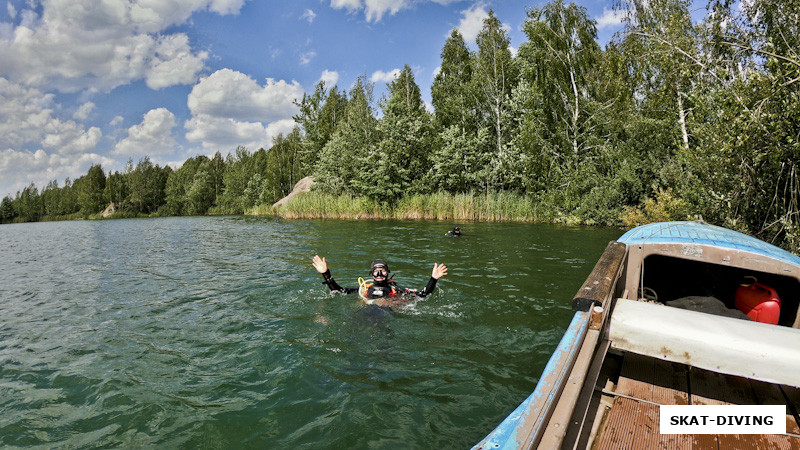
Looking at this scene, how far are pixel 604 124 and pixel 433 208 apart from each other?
11989 mm

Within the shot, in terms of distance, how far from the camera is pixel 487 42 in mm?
30016

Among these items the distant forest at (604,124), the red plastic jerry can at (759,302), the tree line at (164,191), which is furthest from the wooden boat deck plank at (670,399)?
the tree line at (164,191)

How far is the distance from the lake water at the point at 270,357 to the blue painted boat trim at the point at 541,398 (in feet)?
4.76

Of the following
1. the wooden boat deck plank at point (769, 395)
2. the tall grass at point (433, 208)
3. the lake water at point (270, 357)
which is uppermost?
the tall grass at point (433, 208)

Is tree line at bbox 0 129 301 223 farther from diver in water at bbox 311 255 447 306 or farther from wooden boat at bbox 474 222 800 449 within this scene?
wooden boat at bbox 474 222 800 449

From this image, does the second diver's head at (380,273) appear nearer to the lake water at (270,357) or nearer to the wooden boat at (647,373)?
the lake water at (270,357)

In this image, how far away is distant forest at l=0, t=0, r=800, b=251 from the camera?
8078 millimetres

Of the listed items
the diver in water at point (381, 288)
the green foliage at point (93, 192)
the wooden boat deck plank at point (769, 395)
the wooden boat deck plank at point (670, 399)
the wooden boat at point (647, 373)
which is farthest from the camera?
the green foliage at point (93, 192)

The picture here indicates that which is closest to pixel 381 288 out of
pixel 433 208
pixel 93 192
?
pixel 433 208

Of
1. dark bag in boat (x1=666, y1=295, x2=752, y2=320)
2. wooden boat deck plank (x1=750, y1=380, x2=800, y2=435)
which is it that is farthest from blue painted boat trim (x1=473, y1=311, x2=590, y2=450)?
dark bag in boat (x1=666, y1=295, x2=752, y2=320)

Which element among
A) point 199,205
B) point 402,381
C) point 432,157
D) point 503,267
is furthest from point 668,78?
point 199,205

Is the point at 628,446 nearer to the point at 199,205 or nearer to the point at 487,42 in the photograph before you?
the point at 487,42

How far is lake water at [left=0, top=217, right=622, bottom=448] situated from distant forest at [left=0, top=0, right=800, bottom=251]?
4.46m

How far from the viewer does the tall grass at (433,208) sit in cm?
2566
